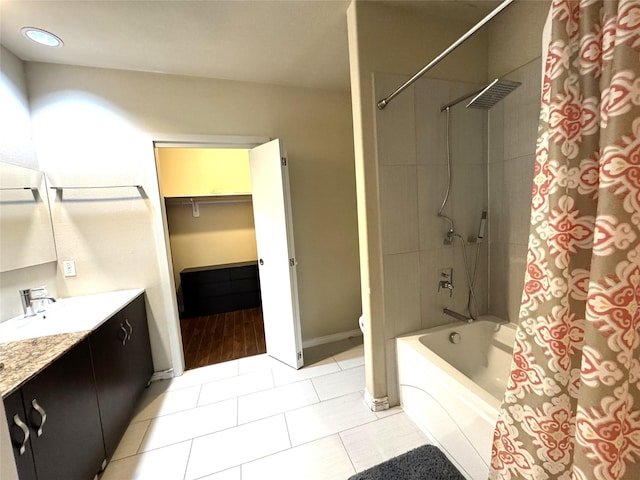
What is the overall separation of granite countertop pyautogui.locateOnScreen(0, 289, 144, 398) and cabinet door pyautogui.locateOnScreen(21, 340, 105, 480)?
42 mm

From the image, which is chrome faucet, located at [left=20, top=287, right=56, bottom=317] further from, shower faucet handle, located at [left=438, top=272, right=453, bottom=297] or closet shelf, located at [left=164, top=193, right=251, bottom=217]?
shower faucet handle, located at [left=438, top=272, right=453, bottom=297]

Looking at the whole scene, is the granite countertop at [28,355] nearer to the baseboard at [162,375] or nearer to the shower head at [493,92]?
the baseboard at [162,375]

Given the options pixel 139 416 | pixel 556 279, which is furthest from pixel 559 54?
pixel 139 416

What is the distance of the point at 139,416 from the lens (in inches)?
74.2

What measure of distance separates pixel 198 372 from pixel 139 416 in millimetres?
556

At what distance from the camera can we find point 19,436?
93 centimetres

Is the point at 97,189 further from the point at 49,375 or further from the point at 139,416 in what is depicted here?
the point at 139,416

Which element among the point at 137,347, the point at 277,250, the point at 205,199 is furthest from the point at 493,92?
the point at 205,199

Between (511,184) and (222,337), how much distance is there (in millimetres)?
3290

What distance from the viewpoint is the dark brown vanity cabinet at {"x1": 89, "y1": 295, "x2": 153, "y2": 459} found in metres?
1.48

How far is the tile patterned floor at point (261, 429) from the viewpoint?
4.73ft

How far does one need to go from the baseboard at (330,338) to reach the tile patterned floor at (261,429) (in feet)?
1.39

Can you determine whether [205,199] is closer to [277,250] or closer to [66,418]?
[277,250]

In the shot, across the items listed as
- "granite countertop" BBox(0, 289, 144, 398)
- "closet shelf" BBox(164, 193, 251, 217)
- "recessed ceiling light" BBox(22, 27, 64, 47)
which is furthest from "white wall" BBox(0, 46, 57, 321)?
"closet shelf" BBox(164, 193, 251, 217)
